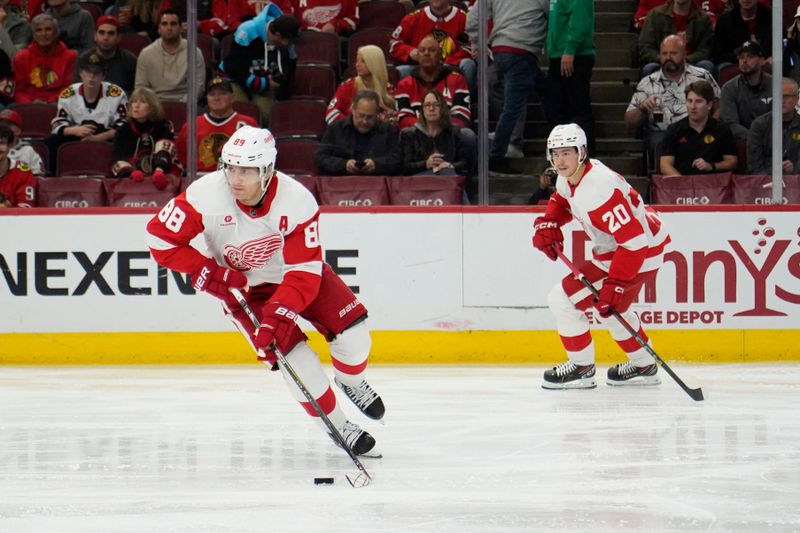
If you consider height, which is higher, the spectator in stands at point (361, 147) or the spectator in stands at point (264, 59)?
the spectator in stands at point (264, 59)

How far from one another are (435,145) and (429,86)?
380 mm

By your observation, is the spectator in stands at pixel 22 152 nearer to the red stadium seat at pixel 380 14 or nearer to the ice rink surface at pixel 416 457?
the ice rink surface at pixel 416 457

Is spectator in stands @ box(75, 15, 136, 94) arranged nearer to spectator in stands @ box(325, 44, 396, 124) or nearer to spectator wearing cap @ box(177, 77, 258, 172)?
spectator wearing cap @ box(177, 77, 258, 172)

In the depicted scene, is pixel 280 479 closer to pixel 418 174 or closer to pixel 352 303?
pixel 352 303

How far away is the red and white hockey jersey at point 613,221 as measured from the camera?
5.96 m

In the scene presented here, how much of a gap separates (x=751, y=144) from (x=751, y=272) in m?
0.72

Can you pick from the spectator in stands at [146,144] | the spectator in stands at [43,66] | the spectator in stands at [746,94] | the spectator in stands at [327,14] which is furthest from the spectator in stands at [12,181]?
the spectator in stands at [746,94]

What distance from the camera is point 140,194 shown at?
24.5 feet

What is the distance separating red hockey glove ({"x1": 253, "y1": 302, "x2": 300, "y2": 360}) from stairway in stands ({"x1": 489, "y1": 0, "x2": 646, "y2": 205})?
337cm

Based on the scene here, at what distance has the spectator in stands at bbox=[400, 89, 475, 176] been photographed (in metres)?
7.35

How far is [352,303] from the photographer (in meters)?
4.62

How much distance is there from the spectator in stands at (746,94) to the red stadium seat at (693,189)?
268 mm

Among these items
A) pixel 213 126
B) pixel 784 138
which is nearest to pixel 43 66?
pixel 213 126

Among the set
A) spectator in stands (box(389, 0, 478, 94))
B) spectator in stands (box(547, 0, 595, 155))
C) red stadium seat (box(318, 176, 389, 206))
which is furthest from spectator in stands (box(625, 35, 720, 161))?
red stadium seat (box(318, 176, 389, 206))
